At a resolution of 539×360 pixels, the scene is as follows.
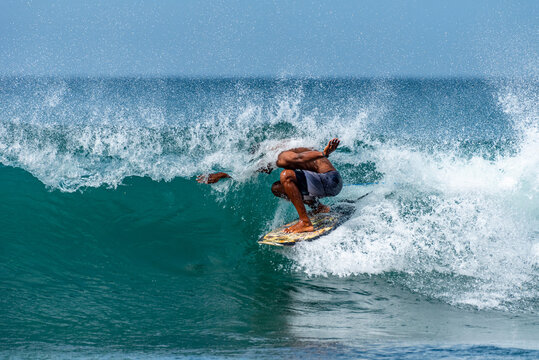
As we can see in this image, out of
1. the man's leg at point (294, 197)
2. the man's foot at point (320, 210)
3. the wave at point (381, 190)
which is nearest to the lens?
the wave at point (381, 190)

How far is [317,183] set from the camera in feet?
19.7

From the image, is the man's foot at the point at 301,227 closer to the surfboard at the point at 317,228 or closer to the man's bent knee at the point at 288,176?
the surfboard at the point at 317,228

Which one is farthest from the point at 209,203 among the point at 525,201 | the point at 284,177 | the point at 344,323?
the point at 525,201

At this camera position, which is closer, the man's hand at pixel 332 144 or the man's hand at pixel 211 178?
the man's hand at pixel 332 144

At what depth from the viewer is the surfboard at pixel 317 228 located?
19.2ft

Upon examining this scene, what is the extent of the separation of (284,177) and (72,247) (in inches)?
109

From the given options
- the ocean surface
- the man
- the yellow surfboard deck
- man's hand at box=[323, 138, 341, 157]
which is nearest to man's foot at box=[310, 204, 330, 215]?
the yellow surfboard deck

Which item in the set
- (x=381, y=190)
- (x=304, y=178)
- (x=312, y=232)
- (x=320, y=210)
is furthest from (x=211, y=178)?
(x=381, y=190)

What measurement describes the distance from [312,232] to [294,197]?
0.49 meters

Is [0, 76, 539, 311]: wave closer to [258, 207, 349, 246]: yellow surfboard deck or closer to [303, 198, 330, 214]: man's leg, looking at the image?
[258, 207, 349, 246]: yellow surfboard deck

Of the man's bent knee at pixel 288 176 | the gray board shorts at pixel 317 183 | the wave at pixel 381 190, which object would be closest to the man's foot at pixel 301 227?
the wave at pixel 381 190

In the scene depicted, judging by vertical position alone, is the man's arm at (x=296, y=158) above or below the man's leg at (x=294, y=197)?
above

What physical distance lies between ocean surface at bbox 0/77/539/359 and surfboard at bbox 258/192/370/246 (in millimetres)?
108

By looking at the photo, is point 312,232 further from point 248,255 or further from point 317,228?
point 248,255
